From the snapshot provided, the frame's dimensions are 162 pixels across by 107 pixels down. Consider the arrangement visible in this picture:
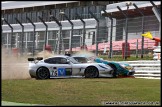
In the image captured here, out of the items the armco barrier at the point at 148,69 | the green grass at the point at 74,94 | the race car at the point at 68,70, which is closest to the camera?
the green grass at the point at 74,94

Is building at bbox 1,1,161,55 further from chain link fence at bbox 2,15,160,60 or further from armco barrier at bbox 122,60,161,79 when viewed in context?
armco barrier at bbox 122,60,161,79

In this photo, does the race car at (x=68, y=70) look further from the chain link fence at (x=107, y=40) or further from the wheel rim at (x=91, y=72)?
the chain link fence at (x=107, y=40)

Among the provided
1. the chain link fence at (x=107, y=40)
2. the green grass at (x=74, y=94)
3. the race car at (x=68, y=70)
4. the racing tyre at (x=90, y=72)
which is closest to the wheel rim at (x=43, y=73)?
the race car at (x=68, y=70)

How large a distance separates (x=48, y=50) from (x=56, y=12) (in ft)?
62.8

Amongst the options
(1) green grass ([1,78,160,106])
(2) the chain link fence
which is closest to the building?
(2) the chain link fence

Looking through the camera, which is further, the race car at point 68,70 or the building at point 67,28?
the building at point 67,28

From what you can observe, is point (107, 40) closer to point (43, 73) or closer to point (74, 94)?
point (43, 73)

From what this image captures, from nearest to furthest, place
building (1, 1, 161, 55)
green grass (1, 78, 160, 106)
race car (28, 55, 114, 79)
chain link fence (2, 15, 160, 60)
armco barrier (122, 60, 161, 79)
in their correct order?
green grass (1, 78, 160, 106)
race car (28, 55, 114, 79)
armco barrier (122, 60, 161, 79)
chain link fence (2, 15, 160, 60)
building (1, 1, 161, 55)

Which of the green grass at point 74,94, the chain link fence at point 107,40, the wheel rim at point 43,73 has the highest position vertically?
the chain link fence at point 107,40

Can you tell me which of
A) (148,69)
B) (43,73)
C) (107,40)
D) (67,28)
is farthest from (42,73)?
(67,28)

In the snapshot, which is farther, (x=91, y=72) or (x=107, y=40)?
(x=107, y=40)

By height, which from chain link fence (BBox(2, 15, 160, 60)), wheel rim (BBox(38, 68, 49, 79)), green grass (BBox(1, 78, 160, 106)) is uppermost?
chain link fence (BBox(2, 15, 160, 60))

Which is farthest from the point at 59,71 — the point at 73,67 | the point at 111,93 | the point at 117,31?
the point at 117,31

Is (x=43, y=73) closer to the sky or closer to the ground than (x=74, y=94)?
closer to the sky
